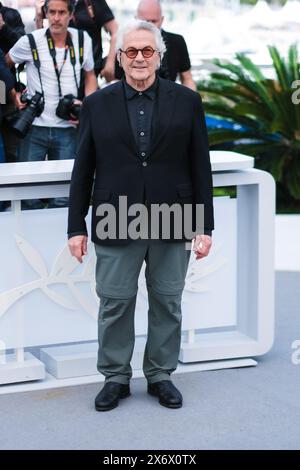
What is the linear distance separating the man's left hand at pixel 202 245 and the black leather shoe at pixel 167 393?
0.69m

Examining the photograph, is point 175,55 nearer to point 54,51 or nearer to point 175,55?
point 175,55

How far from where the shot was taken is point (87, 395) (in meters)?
5.57

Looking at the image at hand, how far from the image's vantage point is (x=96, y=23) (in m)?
8.72

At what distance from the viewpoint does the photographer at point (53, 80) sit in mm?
7375

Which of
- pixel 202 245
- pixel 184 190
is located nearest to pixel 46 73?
pixel 184 190

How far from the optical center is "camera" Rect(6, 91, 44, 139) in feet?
23.3

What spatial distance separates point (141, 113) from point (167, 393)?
4.60 ft

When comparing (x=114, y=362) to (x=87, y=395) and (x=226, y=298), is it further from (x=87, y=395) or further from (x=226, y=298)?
(x=226, y=298)

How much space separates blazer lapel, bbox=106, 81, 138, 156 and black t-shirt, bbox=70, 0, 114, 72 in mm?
3296

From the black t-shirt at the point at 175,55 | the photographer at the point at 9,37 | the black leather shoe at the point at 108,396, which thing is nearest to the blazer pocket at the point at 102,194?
the black leather shoe at the point at 108,396

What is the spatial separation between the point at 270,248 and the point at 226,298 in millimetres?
390

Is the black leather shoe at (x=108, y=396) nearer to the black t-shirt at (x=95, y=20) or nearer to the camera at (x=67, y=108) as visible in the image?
the camera at (x=67, y=108)

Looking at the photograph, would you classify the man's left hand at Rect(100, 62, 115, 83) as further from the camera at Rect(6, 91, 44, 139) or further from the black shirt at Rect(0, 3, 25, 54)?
the camera at Rect(6, 91, 44, 139)

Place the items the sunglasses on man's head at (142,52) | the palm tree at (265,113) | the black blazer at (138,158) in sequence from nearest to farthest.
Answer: the sunglasses on man's head at (142,52)
the black blazer at (138,158)
the palm tree at (265,113)
